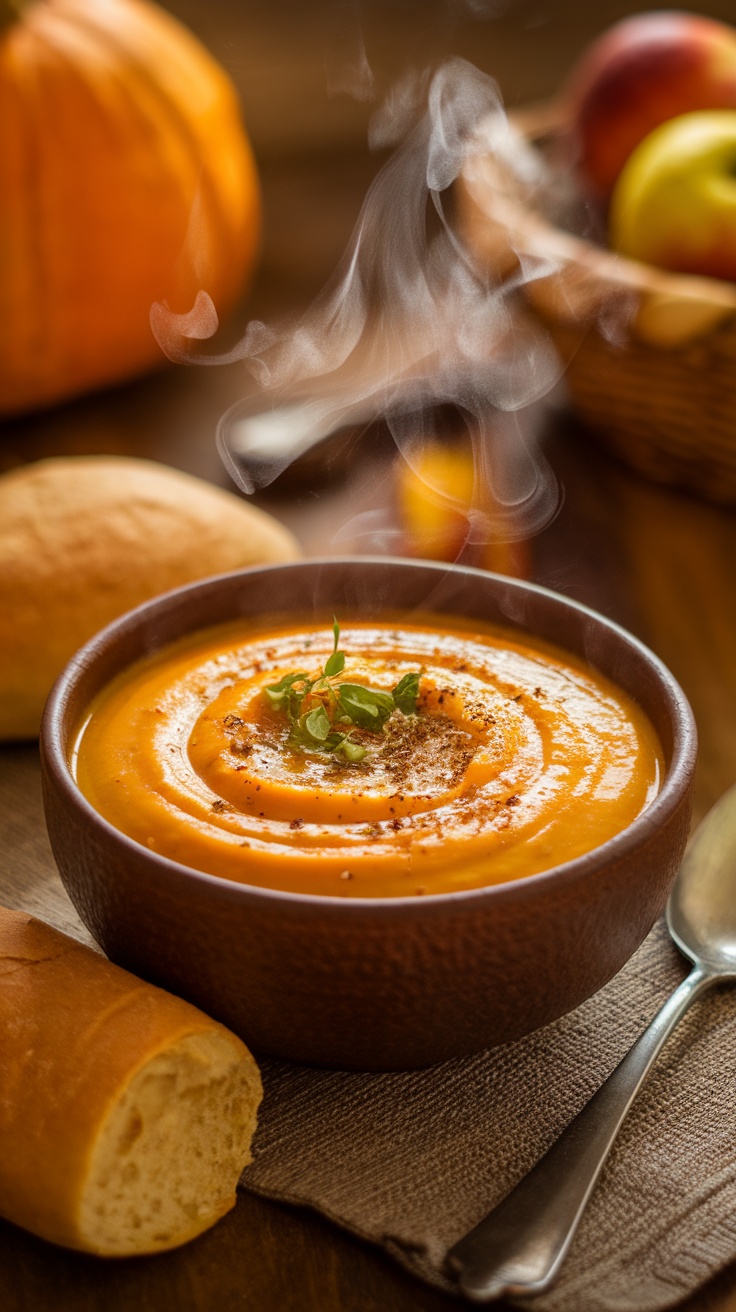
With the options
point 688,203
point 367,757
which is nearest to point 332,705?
point 367,757

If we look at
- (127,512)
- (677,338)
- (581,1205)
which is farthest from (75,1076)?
(677,338)

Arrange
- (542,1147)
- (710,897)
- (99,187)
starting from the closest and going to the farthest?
(542,1147), (710,897), (99,187)

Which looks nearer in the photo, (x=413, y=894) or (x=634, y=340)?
(x=413, y=894)

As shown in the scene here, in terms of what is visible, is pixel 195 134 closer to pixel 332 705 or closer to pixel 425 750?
pixel 332 705

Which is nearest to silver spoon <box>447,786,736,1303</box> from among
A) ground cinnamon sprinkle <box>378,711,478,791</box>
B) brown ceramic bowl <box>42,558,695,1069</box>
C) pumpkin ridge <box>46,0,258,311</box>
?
brown ceramic bowl <box>42,558,695,1069</box>

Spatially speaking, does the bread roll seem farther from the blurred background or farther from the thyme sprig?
the blurred background

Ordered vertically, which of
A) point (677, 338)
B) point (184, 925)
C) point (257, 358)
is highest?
point (677, 338)

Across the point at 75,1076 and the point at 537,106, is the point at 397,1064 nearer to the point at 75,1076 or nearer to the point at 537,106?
the point at 75,1076
